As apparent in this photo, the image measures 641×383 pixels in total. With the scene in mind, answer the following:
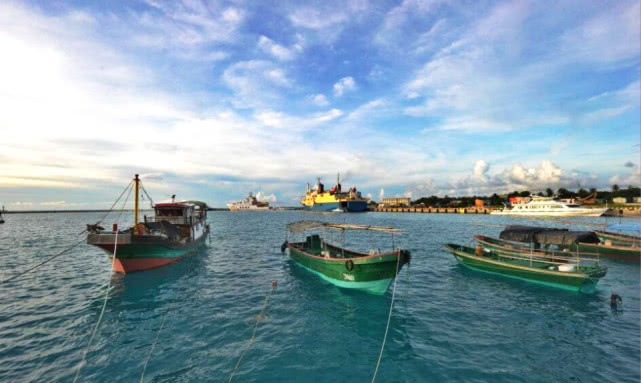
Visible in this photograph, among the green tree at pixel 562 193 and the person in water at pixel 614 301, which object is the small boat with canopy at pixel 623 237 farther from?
the green tree at pixel 562 193

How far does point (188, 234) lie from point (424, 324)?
23187 millimetres

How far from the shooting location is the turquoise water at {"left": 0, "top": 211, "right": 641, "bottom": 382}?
29.0ft

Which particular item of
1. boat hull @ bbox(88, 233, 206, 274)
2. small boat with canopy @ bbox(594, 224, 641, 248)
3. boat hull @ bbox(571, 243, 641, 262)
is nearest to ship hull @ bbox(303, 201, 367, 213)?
small boat with canopy @ bbox(594, 224, 641, 248)

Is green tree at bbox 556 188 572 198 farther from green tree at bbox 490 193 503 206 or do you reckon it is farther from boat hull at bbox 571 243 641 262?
boat hull at bbox 571 243 641 262

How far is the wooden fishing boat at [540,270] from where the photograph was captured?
15.8 meters

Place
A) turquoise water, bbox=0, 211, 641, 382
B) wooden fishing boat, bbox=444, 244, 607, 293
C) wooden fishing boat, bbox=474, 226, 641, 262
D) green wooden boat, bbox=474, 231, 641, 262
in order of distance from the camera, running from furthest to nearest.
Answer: green wooden boat, bbox=474, 231, 641, 262 < wooden fishing boat, bbox=474, 226, 641, 262 < wooden fishing boat, bbox=444, 244, 607, 293 < turquoise water, bbox=0, 211, 641, 382

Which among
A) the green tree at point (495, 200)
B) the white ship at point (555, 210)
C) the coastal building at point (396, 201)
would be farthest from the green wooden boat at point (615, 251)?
the coastal building at point (396, 201)

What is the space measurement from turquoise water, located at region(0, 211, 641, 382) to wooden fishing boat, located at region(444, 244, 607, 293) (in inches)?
24.3

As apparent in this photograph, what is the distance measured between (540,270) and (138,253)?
27.2 meters

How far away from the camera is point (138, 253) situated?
19.6 metres

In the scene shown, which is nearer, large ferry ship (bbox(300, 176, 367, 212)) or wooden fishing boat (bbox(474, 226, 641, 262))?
wooden fishing boat (bbox(474, 226, 641, 262))

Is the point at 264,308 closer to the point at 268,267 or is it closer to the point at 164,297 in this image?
the point at 164,297

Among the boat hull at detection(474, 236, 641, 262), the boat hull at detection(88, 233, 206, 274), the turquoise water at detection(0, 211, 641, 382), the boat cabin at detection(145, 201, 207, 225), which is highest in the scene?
the boat cabin at detection(145, 201, 207, 225)

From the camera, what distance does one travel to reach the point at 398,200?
19325cm
